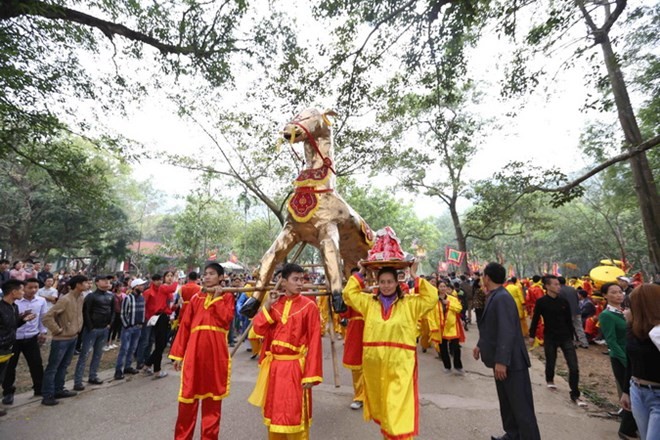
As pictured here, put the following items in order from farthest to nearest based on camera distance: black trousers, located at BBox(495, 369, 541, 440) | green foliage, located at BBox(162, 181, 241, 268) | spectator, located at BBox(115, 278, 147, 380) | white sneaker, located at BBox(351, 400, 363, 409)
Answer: green foliage, located at BBox(162, 181, 241, 268) < spectator, located at BBox(115, 278, 147, 380) < white sneaker, located at BBox(351, 400, 363, 409) < black trousers, located at BBox(495, 369, 541, 440)

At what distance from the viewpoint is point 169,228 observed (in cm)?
4456

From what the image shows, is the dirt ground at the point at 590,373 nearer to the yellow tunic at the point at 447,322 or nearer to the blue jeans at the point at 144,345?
the blue jeans at the point at 144,345

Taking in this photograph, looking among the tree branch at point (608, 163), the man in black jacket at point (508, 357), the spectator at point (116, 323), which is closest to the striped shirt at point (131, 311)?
the spectator at point (116, 323)

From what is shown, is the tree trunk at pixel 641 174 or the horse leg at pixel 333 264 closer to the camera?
the horse leg at pixel 333 264

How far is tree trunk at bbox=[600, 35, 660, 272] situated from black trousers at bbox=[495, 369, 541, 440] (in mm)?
6524

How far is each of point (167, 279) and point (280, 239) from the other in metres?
3.95

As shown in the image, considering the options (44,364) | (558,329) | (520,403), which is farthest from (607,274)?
(44,364)

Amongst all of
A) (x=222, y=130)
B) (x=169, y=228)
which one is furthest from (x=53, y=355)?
(x=169, y=228)

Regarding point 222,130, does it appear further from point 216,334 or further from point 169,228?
point 169,228

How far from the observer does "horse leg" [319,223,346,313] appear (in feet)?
12.1

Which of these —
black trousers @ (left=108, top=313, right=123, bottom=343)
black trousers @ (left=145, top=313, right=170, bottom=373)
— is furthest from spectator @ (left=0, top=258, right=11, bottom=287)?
black trousers @ (left=145, top=313, right=170, bottom=373)

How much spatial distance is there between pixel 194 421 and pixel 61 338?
2.89 m

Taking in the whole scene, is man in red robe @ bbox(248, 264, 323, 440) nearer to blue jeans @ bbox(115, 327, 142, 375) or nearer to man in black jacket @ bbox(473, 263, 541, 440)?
man in black jacket @ bbox(473, 263, 541, 440)

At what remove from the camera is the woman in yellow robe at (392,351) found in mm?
2748
